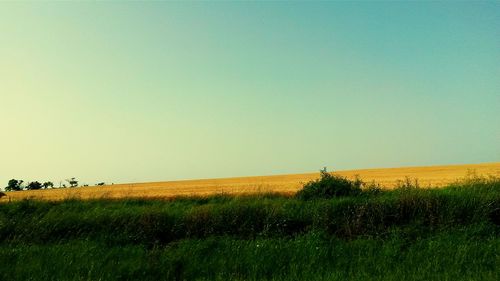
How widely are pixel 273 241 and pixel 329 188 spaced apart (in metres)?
8.98

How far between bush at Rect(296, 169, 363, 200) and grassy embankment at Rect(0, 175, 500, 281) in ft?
5.42

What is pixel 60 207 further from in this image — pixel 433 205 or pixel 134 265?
pixel 433 205

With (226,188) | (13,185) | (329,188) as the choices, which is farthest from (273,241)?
(13,185)

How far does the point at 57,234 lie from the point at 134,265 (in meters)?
6.45

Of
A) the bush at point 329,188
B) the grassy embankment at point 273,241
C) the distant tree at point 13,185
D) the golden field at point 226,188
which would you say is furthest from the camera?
the distant tree at point 13,185

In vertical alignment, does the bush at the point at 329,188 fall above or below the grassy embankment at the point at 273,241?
above

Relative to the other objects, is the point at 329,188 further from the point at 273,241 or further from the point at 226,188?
the point at 226,188

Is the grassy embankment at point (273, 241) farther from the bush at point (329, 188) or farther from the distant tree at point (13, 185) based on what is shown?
the distant tree at point (13, 185)

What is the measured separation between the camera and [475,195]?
1469cm

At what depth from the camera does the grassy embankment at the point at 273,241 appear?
837 centimetres

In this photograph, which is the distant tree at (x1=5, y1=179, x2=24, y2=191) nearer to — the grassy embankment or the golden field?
the golden field

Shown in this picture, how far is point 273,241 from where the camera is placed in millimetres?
11328

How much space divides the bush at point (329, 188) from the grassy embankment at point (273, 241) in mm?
1652

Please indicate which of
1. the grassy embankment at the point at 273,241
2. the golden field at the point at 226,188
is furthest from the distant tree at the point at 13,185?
the grassy embankment at the point at 273,241
